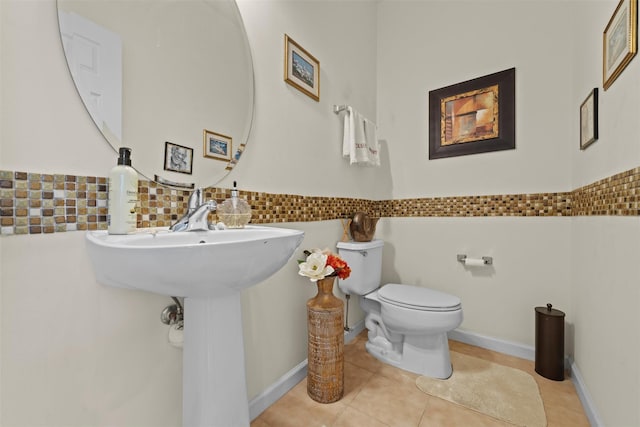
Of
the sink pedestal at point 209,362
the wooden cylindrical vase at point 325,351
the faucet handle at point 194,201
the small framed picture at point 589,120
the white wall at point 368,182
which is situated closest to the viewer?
the white wall at point 368,182

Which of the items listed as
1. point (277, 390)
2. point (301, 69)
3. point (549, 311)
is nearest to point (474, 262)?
point (549, 311)

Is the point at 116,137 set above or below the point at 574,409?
above

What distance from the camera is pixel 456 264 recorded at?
191 centimetres

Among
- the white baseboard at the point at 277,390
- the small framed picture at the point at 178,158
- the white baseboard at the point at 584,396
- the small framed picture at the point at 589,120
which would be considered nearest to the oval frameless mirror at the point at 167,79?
the small framed picture at the point at 178,158

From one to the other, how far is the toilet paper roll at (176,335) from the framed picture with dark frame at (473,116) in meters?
1.90

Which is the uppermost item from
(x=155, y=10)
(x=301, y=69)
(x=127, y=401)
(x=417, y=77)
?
(x=417, y=77)

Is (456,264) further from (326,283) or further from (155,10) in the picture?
(155,10)

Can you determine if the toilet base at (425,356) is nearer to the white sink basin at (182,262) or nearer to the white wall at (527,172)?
the white wall at (527,172)

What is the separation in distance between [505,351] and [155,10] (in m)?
2.52

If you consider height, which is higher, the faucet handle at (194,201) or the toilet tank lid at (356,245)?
the faucet handle at (194,201)

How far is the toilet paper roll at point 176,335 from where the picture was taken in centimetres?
88

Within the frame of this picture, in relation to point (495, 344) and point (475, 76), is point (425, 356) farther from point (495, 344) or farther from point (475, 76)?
point (475, 76)

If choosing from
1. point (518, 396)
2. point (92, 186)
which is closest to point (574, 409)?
point (518, 396)

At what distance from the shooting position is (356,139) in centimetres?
183
